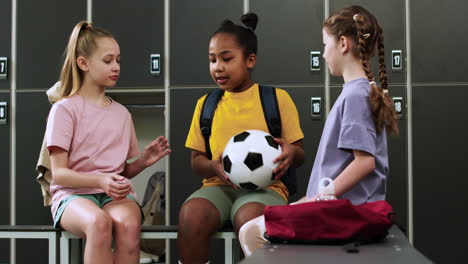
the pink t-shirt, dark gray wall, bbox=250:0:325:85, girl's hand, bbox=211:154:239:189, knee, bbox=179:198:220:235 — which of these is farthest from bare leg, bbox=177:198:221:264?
dark gray wall, bbox=250:0:325:85

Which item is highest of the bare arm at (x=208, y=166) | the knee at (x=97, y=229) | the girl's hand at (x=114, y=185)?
the bare arm at (x=208, y=166)

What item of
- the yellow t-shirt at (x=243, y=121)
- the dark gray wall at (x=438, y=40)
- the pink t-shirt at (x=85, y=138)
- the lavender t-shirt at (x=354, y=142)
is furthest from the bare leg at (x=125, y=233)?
the dark gray wall at (x=438, y=40)

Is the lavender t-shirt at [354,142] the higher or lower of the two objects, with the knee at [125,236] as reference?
higher

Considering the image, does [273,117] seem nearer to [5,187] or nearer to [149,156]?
[149,156]

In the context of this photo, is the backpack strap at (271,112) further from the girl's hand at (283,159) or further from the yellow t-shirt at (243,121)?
the girl's hand at (283,159)

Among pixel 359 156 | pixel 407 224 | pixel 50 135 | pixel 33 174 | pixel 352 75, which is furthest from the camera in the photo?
pixel 33 174

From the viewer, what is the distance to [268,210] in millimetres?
1563

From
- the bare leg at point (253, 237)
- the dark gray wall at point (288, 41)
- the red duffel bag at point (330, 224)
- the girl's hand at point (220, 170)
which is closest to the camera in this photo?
the red duffel bag at point (330, 224)

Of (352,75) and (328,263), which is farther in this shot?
(352,75)

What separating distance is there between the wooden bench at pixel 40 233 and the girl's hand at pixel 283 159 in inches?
33.0

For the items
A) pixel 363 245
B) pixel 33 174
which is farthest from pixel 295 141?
pixel 33 174

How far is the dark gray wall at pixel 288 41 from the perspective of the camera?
3.40 m

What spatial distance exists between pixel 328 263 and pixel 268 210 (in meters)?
0.37

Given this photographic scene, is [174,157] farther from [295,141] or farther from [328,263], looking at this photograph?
[328,263]
